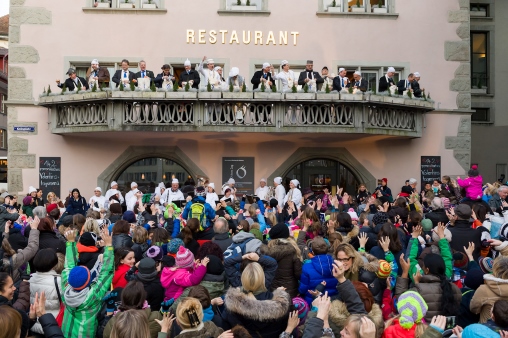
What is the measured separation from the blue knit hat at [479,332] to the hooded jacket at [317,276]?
2.15m

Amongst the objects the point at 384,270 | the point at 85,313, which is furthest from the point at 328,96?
the point at 85,313

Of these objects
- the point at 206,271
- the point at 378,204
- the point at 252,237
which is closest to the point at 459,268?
the point at 252,237

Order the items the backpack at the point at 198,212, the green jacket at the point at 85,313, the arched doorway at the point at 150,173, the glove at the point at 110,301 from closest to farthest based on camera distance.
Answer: the green jacket at the point at 85,313, the glove at the point at 110,301, the backpack at the point at 198,212, the arched doorway at the point at 150,173

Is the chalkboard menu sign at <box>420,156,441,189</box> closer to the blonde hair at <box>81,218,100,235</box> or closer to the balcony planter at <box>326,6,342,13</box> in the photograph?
the balcony planter at <box>326,6,342,13</box>

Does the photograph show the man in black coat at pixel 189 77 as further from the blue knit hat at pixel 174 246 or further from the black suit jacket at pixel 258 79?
the blue knit hat at pixel 174 246

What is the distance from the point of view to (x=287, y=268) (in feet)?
24.1

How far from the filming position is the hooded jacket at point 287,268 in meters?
7.29

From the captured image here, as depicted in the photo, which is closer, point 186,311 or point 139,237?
point 186,311

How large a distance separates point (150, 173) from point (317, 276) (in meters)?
15.8

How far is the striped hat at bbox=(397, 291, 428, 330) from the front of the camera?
5258 mm

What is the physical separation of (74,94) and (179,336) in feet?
50.4

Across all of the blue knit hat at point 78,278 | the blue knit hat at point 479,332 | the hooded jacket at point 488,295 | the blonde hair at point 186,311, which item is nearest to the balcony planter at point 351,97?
the hooded jacket at point 488,295

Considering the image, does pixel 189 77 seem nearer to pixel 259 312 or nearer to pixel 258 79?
pixel 258 79

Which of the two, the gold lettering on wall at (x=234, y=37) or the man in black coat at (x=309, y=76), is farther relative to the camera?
the gold lettering on wall at (x=234, y=37)
